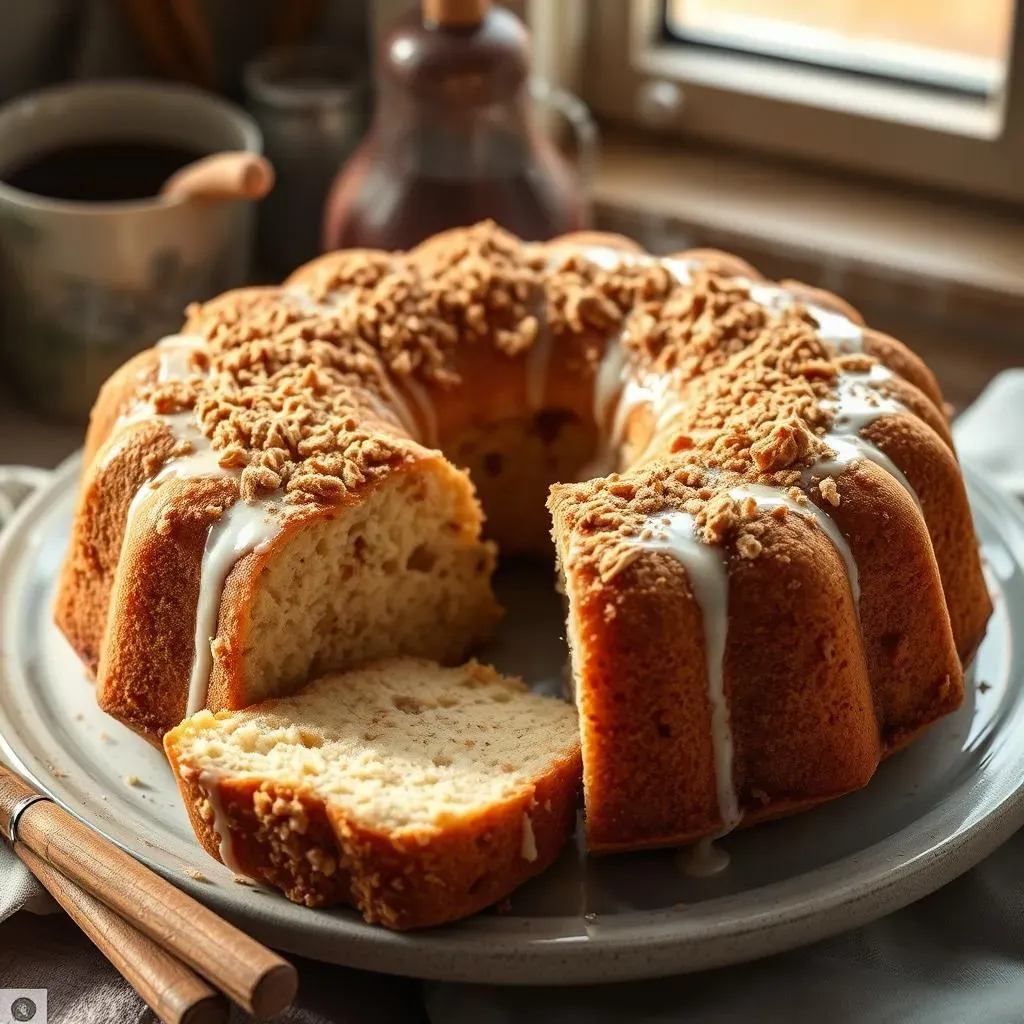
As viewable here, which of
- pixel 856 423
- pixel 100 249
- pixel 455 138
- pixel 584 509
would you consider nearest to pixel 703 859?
pixel 584 509

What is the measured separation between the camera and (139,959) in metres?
1.65

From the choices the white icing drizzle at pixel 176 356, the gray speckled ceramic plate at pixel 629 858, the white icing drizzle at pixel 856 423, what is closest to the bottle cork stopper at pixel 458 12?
the white icing drizzle at pixel 176 356

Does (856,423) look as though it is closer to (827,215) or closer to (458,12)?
(458,12)

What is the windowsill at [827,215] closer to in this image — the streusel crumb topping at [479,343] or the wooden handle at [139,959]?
the streusel crumb topping at [479,343]

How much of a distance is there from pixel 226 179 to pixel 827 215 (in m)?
1.28

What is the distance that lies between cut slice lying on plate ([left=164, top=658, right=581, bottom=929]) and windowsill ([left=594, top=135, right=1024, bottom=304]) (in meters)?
1.53

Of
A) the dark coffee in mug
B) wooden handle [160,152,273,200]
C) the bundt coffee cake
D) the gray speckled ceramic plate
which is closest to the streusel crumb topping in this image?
the bundt coffee cake

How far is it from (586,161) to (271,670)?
1487 millimetres

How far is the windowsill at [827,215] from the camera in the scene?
3061 millimetres

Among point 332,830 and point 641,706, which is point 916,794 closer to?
point 641,706

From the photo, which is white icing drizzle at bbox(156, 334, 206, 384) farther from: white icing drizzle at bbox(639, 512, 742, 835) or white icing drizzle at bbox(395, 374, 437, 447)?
white icing drizzle at bbox(639, 512, 742, 835)

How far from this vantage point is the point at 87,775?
1929 mm

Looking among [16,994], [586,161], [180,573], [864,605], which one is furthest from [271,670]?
[586,161]

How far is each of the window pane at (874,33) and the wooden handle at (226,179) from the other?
1148 millimetres
